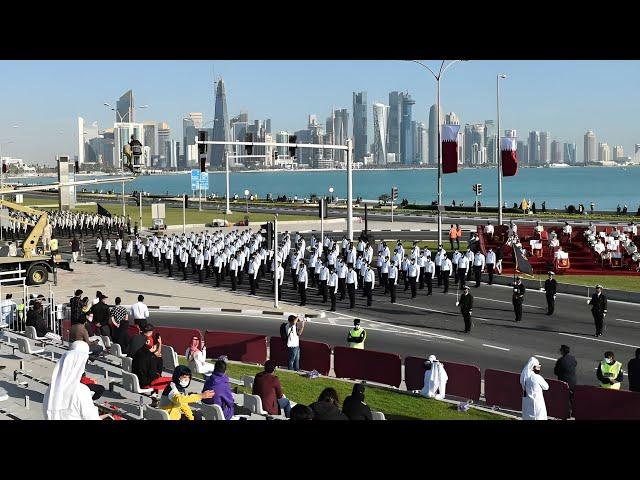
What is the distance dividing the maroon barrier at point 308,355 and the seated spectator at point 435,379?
2772 mm

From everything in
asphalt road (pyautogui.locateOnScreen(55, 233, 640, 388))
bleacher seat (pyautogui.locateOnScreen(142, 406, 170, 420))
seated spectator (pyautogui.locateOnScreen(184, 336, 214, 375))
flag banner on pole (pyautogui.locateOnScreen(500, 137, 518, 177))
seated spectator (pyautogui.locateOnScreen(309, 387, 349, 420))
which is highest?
flag banner on pole (pyautogui.locateOnScreen(500, 137, 518, 177))

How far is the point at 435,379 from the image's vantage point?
15109mm

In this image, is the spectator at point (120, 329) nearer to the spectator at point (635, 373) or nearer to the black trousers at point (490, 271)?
the spectator at point (635, 373)

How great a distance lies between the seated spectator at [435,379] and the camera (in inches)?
594

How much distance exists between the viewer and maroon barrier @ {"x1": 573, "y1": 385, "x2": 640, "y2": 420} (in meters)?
12.9

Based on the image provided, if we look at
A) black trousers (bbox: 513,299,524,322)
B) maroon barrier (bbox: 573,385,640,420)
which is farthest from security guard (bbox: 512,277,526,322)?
maroon barrier (bbox: 573,385,640,420)

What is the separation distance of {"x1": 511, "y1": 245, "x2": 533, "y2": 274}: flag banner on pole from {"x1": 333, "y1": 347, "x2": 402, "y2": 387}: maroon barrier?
1728 cm

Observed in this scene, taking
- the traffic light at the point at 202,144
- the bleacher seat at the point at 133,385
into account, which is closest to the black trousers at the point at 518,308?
the bleacher seat at the point at 133,385

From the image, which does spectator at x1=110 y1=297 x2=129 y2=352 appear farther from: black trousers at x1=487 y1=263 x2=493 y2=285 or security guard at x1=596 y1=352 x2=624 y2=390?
black trousers at x1=487 y1=263 x2=493 y2=285

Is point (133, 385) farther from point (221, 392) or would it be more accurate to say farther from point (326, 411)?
point (326, 411)

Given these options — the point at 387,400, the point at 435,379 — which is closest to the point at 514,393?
the point at 435,379
